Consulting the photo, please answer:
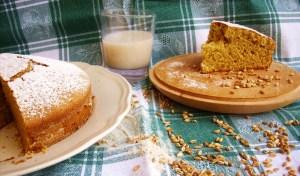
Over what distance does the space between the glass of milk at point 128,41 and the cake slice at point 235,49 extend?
0.24m

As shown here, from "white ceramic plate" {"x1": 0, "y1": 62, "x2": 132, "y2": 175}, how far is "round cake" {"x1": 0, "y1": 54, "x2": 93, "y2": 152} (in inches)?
1.3

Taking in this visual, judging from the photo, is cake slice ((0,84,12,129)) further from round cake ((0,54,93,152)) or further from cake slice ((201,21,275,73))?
cake slice ((201,21,275,73))

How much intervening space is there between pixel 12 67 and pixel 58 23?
1.93 feet

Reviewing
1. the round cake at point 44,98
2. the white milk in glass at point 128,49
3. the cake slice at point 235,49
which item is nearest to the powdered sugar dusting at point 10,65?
the round cake at point 44,98

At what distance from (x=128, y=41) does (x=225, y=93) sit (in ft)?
1.50

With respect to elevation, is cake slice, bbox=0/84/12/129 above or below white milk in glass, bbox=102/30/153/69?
below

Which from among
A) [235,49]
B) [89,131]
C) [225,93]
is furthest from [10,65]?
[235,49]

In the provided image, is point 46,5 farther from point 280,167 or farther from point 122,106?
point 280,167

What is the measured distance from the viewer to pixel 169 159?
1.04m

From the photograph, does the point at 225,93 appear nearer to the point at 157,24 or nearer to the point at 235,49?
the point at 235,49

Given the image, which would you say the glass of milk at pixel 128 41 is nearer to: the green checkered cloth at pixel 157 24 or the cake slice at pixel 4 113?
the green checkered cloth at pixel 157 24

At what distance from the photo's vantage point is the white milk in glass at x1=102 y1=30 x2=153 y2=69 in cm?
149

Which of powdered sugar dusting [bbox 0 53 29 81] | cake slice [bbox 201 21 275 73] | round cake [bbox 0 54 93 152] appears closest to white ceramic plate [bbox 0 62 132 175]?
round cake [bbox 0 54 93 152]

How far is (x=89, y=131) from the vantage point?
1013 millimetres
